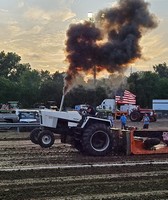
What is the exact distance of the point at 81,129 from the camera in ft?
50.9

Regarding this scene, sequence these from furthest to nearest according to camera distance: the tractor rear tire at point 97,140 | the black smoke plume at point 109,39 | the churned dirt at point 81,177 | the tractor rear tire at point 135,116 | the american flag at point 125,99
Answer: the american flag at point 125,99, the tractor rear tire at point 135,116, the black smoke plume at point 109,39, the tractor rear tire at point 97,140, the churned dirt at point 81,177

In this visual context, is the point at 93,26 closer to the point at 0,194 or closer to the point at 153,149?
the point at 153,149

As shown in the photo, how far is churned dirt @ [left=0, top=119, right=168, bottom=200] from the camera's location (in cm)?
866

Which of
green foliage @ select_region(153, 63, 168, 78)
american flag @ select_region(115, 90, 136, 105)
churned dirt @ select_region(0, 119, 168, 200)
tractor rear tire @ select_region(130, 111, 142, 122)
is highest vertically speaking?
green foliage @ select_region(153, 63, 168, 78)

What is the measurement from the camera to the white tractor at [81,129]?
15242 mm

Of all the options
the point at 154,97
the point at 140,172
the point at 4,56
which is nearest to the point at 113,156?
the point at 140,172

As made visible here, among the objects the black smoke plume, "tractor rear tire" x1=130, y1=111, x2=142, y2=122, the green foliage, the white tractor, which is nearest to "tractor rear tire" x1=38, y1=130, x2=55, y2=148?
the white tractor

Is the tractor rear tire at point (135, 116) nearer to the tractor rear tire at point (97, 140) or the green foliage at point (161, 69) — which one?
the tractor rear tire at point (97, 140)

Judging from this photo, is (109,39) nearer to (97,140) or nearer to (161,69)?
(97,140)

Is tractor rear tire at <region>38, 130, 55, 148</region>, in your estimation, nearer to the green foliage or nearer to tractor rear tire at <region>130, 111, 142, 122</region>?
tractor rear tire at <region>130, 111, 142, 122</region>

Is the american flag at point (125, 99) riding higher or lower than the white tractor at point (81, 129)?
higher

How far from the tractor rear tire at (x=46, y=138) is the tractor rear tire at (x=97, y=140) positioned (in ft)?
8.67

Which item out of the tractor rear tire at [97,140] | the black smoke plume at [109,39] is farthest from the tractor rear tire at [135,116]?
the tractor rear tire at [97,140]

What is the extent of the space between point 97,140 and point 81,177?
15.7 ft
